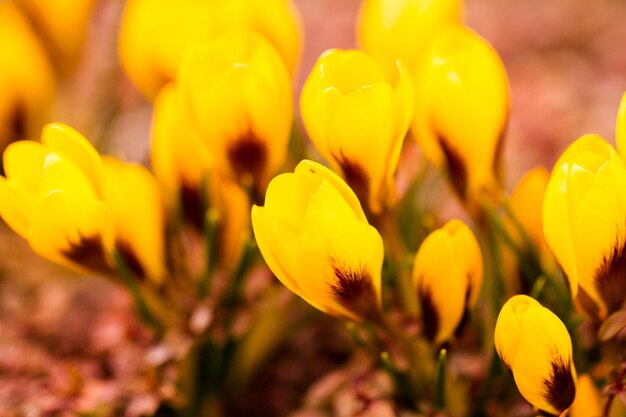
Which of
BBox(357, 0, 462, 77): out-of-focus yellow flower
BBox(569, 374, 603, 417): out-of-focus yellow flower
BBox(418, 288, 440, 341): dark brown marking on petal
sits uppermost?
BBox(357, 0, 462, 77): out-of-focus yellow flower

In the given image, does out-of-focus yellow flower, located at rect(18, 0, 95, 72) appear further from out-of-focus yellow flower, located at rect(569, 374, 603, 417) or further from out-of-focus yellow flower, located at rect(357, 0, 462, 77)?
out-of-focus yellow flower, located at rect(569, 374, 603, 417)

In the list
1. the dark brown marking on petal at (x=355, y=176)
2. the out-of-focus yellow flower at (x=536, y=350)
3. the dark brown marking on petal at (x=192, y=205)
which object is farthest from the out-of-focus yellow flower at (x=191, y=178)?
the out-of-focus yellow flower at (x=536, y=350)

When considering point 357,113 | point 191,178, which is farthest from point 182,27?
point 357,113

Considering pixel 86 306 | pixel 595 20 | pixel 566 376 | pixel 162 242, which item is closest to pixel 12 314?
pixel 86 306

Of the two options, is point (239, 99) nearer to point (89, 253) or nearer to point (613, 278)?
point (89, 253)

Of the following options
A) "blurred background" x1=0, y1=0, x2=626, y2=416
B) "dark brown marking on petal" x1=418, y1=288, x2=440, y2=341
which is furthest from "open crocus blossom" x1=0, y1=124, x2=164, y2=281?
"dark brown marking on petal" x1=418, y1=288, x2=440, y2=341

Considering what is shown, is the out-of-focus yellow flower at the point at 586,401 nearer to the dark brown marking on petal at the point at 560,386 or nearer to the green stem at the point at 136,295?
the dark brown marking on petal at the point at 560,386
